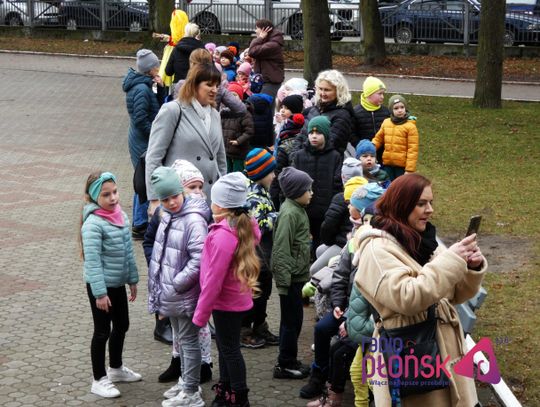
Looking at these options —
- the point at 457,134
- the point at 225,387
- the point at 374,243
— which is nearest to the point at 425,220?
the point at 374,243

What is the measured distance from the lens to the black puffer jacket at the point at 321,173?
9.29 metres

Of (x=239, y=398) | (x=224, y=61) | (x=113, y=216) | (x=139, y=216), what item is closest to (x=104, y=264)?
(x=113, y=216)

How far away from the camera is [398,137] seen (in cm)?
1177

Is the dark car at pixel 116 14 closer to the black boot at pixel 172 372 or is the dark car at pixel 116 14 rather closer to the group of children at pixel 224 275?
the group of children at pixel 224 275

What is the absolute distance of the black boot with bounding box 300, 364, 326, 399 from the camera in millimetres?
7129

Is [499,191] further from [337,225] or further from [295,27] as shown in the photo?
[295,27]

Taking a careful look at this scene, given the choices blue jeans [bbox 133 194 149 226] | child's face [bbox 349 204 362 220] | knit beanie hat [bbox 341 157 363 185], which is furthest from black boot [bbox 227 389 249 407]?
blue jeans [bbox 133 194 149 226]

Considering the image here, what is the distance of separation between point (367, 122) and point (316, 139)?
247 cm

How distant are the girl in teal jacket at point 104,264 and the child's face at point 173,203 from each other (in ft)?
1.31

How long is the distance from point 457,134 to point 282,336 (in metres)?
12.2

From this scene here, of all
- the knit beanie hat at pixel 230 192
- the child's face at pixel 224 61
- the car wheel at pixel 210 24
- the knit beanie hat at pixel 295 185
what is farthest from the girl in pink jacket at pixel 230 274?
the car wheel at pixel 210 24

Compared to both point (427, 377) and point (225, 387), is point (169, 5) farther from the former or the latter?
point (427, 377)

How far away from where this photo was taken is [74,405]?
6934 millimetres

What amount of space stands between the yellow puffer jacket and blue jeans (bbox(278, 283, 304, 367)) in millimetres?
4487
